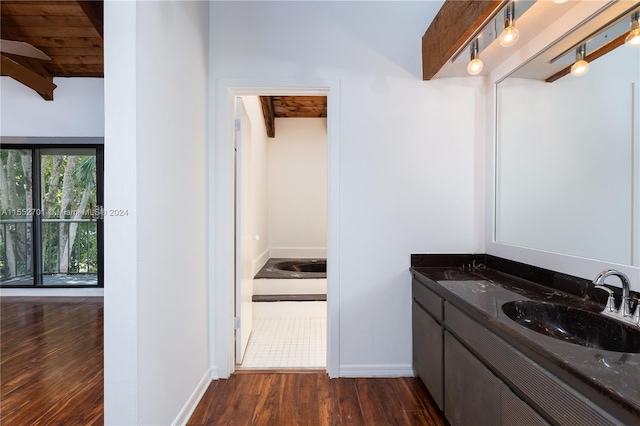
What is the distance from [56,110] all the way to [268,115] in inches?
115

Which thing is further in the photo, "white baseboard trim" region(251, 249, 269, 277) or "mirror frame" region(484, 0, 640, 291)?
"white baseboard trim" region(251, 249, 269, 277)

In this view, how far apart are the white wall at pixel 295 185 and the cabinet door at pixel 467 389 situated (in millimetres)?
3738

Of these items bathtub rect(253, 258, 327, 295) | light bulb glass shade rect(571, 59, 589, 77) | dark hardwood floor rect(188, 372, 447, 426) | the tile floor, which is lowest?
the tile floor

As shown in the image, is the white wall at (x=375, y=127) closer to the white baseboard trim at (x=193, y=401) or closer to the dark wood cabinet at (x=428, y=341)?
the dark wood cabinet at (x=428, y=341)

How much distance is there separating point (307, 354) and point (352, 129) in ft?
6.35

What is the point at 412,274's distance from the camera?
232 cm

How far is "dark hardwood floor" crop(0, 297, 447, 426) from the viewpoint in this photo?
1867 mm

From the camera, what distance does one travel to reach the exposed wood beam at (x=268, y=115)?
14.6 ft

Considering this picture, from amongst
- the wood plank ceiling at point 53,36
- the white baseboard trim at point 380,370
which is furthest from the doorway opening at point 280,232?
the wood plank ceiling at point 53,36

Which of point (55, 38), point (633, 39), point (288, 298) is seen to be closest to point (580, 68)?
point (633, 39)

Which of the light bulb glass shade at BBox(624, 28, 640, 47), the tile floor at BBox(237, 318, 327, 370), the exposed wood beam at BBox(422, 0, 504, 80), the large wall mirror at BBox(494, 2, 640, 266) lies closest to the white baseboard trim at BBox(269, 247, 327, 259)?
the tile floor at BBox(237, 318, 327, 370)

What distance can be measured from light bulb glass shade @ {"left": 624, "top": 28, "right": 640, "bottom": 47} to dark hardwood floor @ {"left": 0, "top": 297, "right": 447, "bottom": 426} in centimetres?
209

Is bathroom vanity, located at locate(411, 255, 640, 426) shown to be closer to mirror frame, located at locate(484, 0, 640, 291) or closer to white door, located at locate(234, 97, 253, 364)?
mirror frame, located at locate(484, 0, 640, 291)

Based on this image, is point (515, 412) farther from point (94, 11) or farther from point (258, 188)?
point (94, 11)
